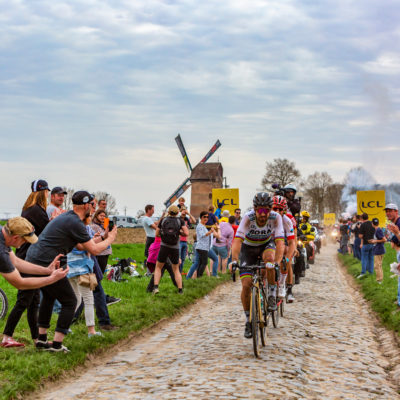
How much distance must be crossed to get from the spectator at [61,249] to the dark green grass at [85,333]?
324mm

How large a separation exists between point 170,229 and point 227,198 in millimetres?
14412

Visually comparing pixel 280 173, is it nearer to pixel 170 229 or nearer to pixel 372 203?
pixel 372 203

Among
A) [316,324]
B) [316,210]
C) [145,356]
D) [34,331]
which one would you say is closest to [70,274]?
[34,331]

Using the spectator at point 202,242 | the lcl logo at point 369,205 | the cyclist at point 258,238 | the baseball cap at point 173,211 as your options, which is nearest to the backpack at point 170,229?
the baseball cap at point 173,211

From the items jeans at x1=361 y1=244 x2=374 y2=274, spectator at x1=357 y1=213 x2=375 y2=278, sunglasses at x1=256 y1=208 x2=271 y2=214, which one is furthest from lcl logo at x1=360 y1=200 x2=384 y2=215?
sunglasses at x1=256 y1=208 x2=271 y2=214

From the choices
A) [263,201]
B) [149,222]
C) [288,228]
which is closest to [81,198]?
[263,201]

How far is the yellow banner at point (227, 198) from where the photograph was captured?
89.9 ft

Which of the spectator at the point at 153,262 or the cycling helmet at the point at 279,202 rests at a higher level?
the cycling helmet at the point at 279,202

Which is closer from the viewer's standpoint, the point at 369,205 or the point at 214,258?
the point at 214,258

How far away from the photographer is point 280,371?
6.98m

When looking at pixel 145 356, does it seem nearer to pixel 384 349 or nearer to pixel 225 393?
pixel 225 393

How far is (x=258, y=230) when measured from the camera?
8.85 meters

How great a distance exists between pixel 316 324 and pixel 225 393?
17.5 feet

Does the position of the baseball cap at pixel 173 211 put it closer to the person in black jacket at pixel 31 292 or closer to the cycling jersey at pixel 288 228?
the cycling jersey at pixel 288 228
